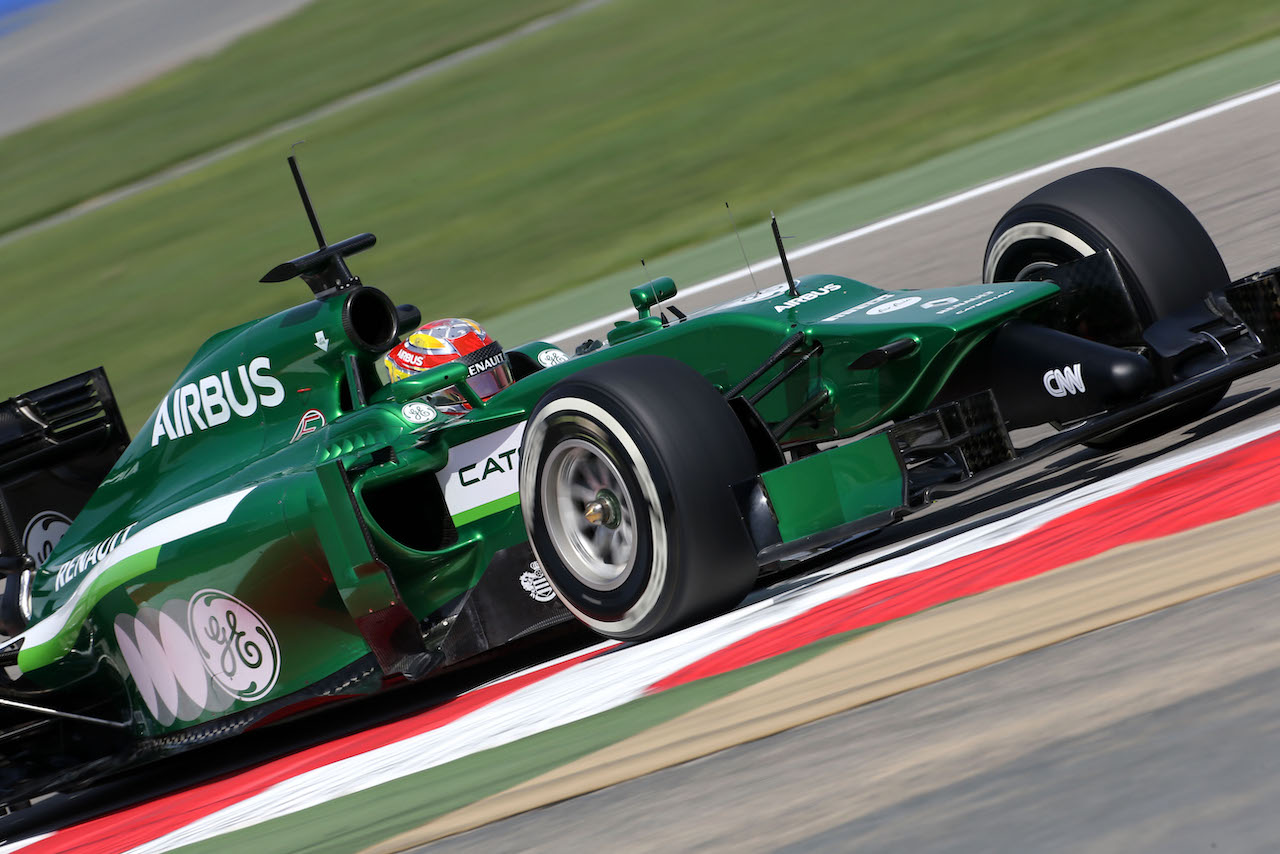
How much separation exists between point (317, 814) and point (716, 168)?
1077 centimetres

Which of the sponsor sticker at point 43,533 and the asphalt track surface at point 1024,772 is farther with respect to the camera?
the sponsor sticker at point 43,533

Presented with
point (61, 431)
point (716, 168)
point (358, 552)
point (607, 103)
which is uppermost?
point (607, 103)

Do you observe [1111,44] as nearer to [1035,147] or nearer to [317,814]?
[1035,147]

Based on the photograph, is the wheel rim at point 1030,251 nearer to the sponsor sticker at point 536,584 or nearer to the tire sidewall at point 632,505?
the tire sidewall at point 632,505

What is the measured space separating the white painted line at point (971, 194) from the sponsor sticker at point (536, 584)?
5.96 metres

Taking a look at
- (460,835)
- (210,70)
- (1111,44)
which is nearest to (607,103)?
(1111,44)

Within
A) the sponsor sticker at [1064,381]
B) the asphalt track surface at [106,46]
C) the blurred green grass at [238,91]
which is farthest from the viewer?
the asphalt track surface at [106,46]

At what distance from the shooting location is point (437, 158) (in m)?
16.9

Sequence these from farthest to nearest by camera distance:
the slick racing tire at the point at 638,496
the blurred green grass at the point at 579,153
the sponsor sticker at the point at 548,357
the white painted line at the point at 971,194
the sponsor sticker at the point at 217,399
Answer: the blurred green grass at the point at 579,153
the white painted line at the point at 971,194
the sponsor sticker at the point at 548,357
the sponsor sticker at the point at 217,399
the slick racing tire at the point at 638,496

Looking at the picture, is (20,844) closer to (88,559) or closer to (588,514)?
(88,559)

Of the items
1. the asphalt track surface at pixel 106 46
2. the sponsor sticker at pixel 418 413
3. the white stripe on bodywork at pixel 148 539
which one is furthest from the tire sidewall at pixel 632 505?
the asphalt track surface at pixel 106 46

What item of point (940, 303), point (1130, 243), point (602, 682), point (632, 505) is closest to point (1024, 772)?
point (602, 682)

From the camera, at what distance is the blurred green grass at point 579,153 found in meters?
13.3

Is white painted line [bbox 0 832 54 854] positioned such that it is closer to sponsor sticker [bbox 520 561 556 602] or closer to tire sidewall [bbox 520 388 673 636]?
sponsor sticker [bbox 520 561 556 602]
